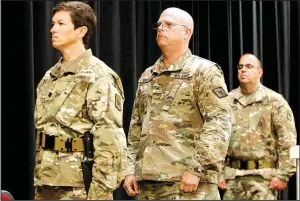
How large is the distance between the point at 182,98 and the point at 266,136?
2.08 metres

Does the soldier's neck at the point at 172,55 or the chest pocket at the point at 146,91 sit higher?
the soldier's neck at the point at 172,55

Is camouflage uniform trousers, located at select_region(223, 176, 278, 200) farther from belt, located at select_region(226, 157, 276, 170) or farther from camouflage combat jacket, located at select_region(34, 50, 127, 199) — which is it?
camouflage combat jacket, located at select_region(34, 50, 127, 199)

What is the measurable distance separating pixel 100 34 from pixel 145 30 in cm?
56

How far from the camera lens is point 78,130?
11.6ft

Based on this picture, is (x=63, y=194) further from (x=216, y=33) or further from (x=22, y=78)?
(x=216, y=33)

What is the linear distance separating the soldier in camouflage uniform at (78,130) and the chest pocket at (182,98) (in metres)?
0.45

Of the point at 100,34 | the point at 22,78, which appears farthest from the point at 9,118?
the point at 100,34

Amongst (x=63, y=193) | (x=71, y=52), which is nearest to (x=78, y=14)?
(x=71, y=52)

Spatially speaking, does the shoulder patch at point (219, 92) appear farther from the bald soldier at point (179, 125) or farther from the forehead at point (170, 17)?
the forehead at point (170, 17)

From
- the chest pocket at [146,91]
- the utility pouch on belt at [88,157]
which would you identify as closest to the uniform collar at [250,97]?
the chest pocket at [146,91]

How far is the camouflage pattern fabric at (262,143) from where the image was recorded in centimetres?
590

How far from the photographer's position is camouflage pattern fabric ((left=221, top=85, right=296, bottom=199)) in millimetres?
5898

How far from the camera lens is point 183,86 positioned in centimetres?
403

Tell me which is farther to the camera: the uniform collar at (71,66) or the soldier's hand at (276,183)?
the soldier's hand at (276,183)
